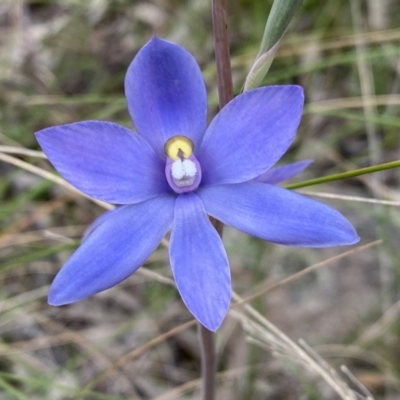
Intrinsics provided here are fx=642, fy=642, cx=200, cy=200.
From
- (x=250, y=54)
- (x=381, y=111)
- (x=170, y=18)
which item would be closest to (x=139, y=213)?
(x=250, y=54)

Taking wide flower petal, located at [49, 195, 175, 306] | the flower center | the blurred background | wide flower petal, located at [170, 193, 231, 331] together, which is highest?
the flower center

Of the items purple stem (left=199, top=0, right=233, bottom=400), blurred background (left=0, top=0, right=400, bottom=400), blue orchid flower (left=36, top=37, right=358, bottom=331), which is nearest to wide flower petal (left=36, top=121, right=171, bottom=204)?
blue orchid flower (left=36, top=37, right=358, bottom=331)

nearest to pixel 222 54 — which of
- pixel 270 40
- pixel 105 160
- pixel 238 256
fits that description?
pixel 270 40

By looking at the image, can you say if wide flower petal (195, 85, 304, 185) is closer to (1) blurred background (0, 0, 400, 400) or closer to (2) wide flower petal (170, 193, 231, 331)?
(2) wide flower petal (170, 193, 231, 331)

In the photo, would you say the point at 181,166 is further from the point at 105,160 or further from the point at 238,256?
the point at 238,256

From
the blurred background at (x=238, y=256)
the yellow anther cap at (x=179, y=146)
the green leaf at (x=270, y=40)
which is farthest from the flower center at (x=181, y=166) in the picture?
the blurred background at (x=238, y=256)

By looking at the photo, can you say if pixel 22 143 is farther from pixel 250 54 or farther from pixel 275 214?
pixel 275 214

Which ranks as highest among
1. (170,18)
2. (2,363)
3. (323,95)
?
(170,18)
